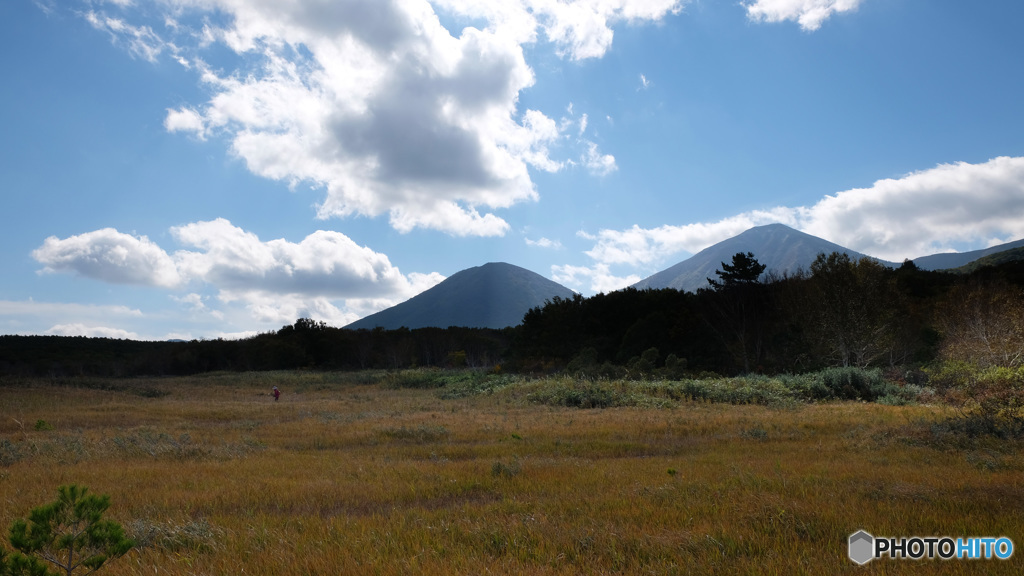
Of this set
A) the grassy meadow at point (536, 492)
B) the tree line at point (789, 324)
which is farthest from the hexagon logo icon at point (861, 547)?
the tree line at point (789, 324)

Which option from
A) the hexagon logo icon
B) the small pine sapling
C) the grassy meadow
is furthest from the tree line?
the small pine sapling

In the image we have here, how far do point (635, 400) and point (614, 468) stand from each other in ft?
54.7

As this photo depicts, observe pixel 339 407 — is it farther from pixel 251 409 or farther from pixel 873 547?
pixel 873 547

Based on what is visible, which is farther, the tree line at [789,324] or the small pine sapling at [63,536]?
the tree line at [789,324]

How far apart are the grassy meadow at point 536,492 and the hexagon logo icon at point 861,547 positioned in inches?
5.5

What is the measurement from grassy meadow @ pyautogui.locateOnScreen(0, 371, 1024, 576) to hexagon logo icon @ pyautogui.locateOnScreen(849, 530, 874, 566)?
139mm

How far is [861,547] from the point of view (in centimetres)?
536

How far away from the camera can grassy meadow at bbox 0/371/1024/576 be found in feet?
17.5

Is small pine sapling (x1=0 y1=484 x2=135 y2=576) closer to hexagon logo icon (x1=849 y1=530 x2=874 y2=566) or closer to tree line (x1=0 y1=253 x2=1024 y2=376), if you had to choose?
hexagon logo icon (x1=849 y1=530 x2=874 y2=566)

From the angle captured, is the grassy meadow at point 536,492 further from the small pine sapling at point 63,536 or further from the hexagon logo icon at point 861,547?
the small pine sapling at point 63,536

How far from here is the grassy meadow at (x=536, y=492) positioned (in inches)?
210

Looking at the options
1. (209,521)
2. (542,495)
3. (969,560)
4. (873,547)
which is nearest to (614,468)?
(542,495)

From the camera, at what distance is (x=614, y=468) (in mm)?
10242

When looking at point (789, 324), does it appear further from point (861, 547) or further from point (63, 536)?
point (63, 536)
